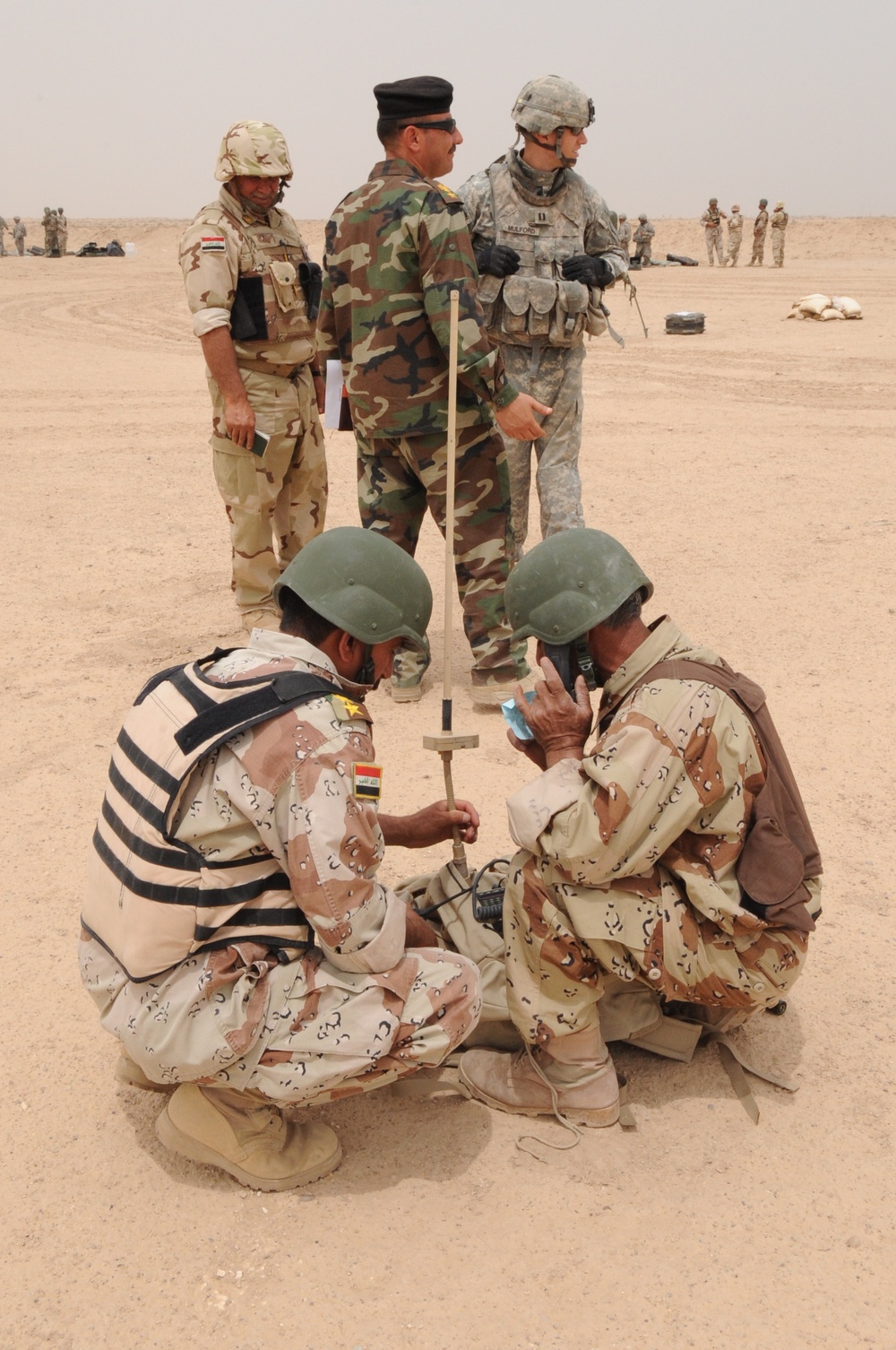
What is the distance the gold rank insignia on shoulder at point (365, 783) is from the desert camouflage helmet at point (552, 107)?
388 centimetres

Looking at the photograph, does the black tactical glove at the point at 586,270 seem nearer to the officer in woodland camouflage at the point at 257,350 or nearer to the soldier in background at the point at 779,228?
the officer in woodland camouflage at the point at 257,350

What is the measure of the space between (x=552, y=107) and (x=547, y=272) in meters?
0.70

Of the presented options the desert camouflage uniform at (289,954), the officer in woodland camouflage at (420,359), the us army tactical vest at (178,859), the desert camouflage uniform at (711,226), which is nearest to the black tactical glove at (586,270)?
the officer in woodland camouflage at (420,359)

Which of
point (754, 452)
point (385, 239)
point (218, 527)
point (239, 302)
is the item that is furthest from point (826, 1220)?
point (754, 452)

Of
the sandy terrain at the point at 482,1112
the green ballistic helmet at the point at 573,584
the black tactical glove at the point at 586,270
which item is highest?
the black tactical glove at the point at 586,270

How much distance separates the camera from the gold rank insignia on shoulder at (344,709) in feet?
8.16

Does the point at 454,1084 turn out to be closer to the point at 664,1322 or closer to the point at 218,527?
the point at 664,1322

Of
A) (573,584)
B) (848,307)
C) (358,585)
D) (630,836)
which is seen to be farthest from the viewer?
(848,307)

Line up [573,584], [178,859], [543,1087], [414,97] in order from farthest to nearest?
1. [414,97]
2. [543,1087]
3. [573,584]
4. [178,859]

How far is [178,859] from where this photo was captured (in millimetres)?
2436

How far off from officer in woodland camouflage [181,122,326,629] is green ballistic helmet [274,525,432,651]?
116 inches

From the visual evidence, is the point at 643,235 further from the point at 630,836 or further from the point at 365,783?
the point at 365,783

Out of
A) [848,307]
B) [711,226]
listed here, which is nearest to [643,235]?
[711,226]

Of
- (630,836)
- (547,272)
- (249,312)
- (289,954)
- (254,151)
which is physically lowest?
(289,954)
